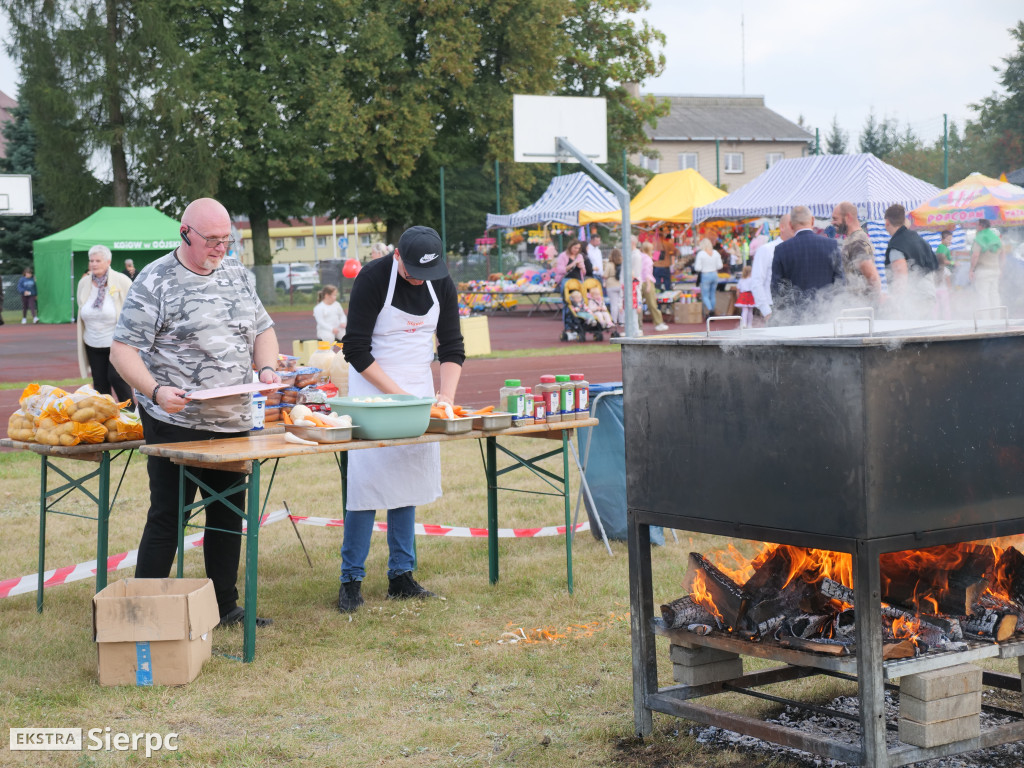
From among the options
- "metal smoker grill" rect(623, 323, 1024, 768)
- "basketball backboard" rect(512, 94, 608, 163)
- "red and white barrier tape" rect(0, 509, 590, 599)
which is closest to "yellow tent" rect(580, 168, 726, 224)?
"basketball backboard" rect(512, 94, 608, 163)

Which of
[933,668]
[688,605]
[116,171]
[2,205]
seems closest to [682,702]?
[688,605]

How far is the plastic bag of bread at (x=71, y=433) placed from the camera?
5086mm

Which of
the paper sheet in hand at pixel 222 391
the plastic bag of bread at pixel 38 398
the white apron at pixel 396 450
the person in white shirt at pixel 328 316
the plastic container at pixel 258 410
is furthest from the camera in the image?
the person in white shirt at pixel 328 316

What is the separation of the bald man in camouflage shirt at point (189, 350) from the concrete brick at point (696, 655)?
83.3 inches

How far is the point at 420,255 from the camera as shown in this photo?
5.34 m

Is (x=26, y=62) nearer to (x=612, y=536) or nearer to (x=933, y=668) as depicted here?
Result: (x=612, y=536)

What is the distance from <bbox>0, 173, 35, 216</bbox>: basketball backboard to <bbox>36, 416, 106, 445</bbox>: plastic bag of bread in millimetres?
11771

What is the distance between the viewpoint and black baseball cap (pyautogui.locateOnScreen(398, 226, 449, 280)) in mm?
5336

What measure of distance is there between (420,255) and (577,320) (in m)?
15.7

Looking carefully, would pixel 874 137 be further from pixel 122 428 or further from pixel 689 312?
pixel 122 428

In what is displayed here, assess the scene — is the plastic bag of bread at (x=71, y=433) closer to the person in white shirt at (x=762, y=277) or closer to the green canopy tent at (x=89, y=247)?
the person in white shirt at (x=762, y=277)

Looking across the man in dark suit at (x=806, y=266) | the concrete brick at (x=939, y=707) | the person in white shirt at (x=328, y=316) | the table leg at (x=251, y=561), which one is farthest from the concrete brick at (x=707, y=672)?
the person in white shirt at (x=328, y=316)

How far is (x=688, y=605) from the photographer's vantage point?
12.9ft

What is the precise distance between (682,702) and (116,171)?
1358 inches
